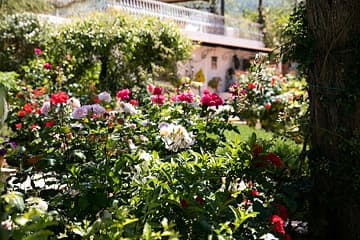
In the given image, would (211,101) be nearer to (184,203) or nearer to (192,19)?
(184,203)

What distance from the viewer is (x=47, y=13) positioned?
13891mm

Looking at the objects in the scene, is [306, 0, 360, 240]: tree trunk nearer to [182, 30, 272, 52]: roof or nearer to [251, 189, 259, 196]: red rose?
[251, 189, 259, 196]: red rose

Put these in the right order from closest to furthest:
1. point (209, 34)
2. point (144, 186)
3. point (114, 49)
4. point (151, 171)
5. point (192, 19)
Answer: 1. point (144, 186)
2. point (151, 171)
3. point (114, 49)
4. point (192, 19)
5. point (209, 34)

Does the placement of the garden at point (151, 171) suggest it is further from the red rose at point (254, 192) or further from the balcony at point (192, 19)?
the balcony at point (192, 19)

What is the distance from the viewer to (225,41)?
22438 millimetres

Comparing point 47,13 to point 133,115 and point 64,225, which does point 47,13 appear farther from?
point 64,225

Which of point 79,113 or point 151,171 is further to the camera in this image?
point 79,113

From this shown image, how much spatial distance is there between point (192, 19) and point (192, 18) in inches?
1.8

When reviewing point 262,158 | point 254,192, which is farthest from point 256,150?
point 254,192

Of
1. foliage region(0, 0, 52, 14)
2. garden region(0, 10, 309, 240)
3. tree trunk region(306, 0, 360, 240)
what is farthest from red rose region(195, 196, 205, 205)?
foliage region(0, 0, 52, 14)

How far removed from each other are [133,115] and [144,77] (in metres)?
6.99

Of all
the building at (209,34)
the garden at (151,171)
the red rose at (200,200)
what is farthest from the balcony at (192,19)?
the red rose at (200,200)

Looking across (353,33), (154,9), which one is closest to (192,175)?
(353,33)

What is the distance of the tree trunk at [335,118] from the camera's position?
3.22 m
